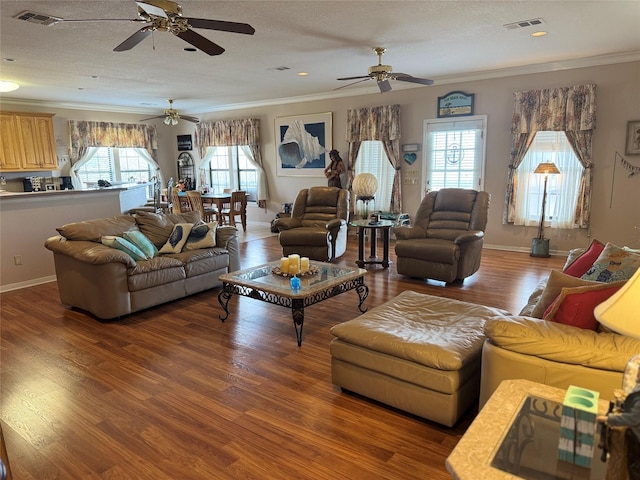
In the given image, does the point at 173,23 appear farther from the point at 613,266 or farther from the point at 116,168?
the point at 116,168

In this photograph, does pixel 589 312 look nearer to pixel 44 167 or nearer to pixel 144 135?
pixel 44 167

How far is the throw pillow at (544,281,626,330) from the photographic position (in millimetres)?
1895

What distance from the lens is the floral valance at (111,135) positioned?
903 centimetres

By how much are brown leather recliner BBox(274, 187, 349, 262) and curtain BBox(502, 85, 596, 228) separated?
2722mm

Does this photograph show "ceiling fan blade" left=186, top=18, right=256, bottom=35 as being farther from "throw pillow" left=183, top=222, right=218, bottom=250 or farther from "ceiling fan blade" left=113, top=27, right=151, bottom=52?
"throw pillow" left=183, top=222, right=218, bottom=250

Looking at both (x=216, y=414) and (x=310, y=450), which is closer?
(x=310, y=450)

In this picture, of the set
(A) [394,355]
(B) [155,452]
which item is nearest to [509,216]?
(A) [394,355]

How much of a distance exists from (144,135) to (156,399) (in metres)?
9.03

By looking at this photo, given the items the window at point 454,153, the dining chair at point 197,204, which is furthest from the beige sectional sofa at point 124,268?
the window at point 454,153

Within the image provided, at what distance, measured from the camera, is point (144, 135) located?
407 inches

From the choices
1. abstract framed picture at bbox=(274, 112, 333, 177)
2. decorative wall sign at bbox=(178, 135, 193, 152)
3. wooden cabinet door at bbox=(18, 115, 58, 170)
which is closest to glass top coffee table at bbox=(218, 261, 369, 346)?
abstract framed picture at bbox=(274, 112, 333, 177)

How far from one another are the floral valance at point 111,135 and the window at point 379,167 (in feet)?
18.4

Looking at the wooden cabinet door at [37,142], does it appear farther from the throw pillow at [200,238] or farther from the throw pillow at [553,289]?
the throw pillow at [553,289]

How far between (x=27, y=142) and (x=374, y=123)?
21.3 feet
